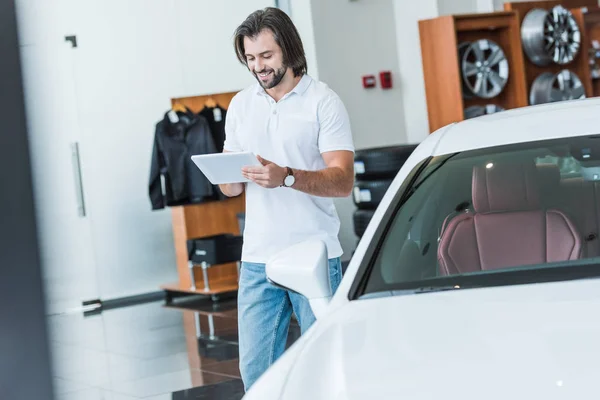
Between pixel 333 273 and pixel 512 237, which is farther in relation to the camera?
pixel 333 273

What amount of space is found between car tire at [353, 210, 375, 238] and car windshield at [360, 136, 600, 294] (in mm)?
5685

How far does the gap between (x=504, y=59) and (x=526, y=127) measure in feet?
22.7

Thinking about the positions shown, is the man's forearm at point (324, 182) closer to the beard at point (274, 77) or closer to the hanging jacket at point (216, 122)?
the beard at point (274, 77)

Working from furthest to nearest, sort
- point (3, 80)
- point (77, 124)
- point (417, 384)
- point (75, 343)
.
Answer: point (77, 124) → point (75, 343) → point (417, 384) → point (3, 80)

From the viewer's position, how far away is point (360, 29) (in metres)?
9.08

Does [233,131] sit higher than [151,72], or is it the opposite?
[151,72]

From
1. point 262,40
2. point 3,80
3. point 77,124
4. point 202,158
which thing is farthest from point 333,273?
point 77,124

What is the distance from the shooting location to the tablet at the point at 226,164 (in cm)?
245

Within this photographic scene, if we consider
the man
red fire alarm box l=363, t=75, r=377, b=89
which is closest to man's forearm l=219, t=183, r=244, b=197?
the man

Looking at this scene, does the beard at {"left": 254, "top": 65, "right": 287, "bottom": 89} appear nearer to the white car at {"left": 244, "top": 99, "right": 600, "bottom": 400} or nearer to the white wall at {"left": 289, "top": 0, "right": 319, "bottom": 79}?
the white car at {"left": 244, "top": 99, "right": 600, "bottom": 400}

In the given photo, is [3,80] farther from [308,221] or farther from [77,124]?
[77,124]

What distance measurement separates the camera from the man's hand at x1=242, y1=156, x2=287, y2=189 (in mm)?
2436

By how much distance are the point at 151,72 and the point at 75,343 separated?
287 centimetres

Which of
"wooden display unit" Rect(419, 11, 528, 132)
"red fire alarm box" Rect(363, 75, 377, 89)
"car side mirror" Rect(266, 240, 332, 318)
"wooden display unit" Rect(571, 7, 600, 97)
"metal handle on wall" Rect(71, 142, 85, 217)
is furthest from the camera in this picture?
"wooden display unit" Rect(571, 7, 600, 97)
